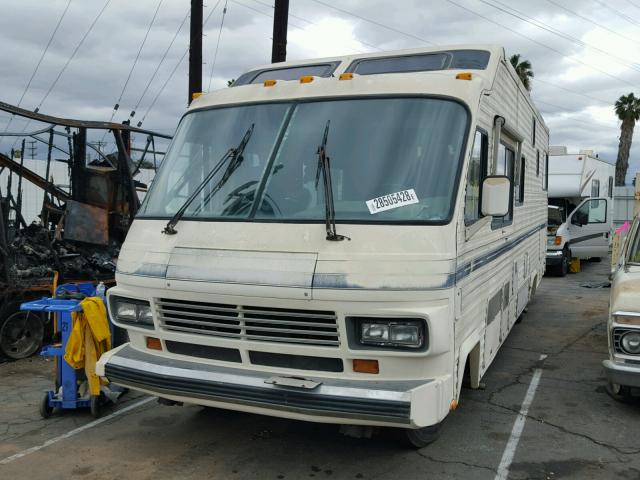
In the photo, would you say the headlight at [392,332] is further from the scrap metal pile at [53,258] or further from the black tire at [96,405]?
the scrap metal pile at [53,258]

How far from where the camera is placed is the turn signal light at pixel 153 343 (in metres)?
4.49

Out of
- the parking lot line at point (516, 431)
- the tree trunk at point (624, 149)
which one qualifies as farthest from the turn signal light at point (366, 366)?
the tree trunk at point (624, 149)

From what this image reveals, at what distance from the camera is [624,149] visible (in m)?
35.6

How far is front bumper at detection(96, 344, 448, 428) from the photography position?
3.72 m

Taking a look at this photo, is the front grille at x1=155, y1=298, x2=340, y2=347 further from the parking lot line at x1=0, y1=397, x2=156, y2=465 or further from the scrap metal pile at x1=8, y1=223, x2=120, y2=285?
the scrap metal pile at x1=8, y1=223, x2=120, y2=285

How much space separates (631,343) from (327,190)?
296 cm

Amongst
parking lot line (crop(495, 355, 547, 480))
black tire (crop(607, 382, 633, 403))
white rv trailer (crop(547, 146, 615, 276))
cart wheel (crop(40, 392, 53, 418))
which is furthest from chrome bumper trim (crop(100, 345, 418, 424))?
white rv trailer (crop(547, 146, 615, 276))

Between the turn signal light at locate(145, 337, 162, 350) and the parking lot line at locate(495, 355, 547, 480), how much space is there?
2.52 metres

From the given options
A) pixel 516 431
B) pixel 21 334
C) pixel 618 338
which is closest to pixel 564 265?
pixel 618 338

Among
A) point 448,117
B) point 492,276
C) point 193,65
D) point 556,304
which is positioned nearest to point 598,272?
point 556,304

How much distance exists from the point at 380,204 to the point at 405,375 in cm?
109

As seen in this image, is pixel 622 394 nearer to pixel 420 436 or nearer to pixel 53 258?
pixel 420 436

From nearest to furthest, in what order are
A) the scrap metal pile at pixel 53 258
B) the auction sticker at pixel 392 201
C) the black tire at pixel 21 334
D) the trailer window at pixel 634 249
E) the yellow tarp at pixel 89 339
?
the auction sticker at pixel 392 201
the yellow tarp at pixel 89 339
the trailer window at pixel 634 249
the black tire at pixel 21 334
the scrap metal pile at pixel 53 258

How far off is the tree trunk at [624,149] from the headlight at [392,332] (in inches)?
1384
